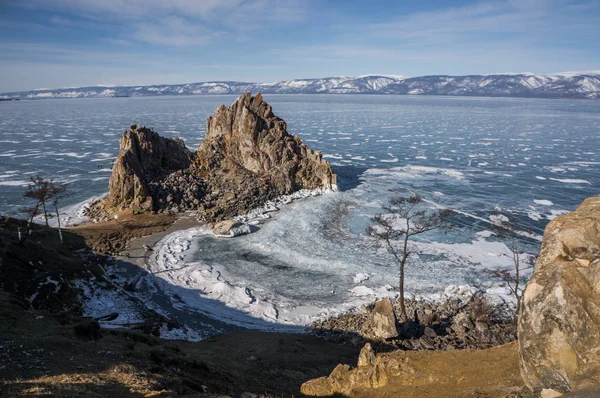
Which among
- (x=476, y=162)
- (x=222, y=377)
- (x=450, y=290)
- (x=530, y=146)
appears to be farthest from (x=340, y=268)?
(x=530, y=146)

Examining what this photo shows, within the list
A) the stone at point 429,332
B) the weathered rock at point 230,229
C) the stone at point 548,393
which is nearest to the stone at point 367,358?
the stone at point 548,393

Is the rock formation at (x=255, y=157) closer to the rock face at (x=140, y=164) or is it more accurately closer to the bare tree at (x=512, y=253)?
the rock face at (x=140, y=164)

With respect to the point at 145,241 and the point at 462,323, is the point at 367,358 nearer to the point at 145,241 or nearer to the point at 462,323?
the point at 462,323

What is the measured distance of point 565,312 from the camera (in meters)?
9.11

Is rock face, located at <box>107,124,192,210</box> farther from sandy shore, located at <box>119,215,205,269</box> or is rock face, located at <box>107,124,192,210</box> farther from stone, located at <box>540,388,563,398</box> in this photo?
stone, located at <box>540,388,563,398</box>

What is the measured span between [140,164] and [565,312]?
49.7 m

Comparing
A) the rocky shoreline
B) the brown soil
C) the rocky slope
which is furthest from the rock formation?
the brown soil

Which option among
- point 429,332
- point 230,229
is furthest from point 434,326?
point 230,229

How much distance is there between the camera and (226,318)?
1035 inches

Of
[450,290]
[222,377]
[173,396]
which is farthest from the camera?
[450,290]

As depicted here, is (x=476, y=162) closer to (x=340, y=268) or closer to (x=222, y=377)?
(x=340, y=268)

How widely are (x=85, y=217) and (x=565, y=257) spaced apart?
48349mm

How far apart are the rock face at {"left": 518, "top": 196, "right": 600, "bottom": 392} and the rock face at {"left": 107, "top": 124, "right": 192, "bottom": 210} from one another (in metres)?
43.7

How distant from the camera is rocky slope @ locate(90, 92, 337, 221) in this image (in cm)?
4669
